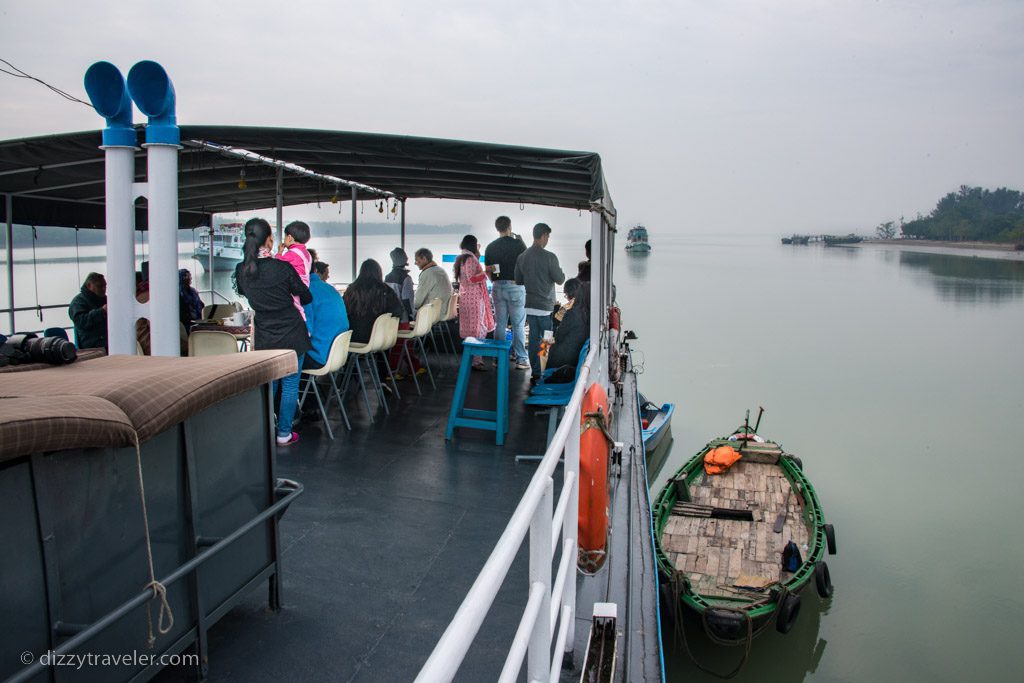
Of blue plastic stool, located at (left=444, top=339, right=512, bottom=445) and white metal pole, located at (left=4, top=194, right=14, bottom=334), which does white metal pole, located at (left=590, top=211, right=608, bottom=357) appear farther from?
white metal pole, located at (left=4, top=194, right=14, bottom=334)

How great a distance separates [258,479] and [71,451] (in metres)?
1.10

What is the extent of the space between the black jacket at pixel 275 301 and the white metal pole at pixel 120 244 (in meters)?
0.86

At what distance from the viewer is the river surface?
9602 millimetres

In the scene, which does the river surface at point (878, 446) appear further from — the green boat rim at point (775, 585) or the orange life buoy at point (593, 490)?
the orange life buoy at point (593, 490)

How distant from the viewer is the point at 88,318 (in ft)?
23.6

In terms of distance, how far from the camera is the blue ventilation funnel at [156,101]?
4793 millimetres

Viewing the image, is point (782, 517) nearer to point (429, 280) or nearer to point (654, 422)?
point (429, 280)

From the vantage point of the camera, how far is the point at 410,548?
4.16 metres

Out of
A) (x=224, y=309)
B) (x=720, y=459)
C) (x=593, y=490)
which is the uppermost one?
(x=224, y=309)

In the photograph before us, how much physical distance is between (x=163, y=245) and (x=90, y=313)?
2.85 metres

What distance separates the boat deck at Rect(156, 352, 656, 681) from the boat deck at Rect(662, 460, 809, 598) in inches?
104

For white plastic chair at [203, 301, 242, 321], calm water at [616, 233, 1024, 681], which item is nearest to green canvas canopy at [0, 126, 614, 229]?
white plastic chair at [203, 301, 242, 321]

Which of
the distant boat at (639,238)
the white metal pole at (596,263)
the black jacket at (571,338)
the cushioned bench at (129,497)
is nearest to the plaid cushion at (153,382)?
the cushioned bench at (129,497)

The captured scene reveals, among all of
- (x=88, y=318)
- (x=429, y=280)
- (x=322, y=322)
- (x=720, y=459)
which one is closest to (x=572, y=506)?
(x=322, y=322)
